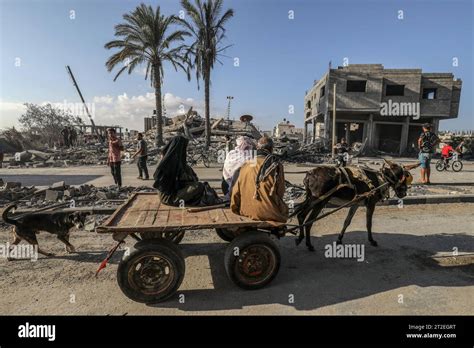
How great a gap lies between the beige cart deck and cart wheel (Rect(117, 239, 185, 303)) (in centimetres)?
27

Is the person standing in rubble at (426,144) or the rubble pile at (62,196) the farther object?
the person standing in rubble at (426,144)

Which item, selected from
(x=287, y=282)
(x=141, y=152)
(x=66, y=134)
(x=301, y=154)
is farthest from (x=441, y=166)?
(x=66, y=134)

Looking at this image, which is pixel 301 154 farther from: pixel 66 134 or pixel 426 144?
pixel 66 134

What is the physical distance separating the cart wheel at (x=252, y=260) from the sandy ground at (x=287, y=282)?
156 millimetres

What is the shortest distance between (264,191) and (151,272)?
169 centimetres

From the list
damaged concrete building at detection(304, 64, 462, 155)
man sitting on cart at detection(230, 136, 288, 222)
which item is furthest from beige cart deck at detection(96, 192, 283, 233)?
damaged concrete building at detection(304, 64, 462, 155)

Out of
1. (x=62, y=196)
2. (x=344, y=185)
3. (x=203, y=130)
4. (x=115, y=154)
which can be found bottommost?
(x=62, y=196)

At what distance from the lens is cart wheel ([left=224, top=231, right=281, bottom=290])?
371cm

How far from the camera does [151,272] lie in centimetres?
356

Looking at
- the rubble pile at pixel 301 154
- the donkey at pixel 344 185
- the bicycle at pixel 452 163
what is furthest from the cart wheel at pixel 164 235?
the bicycle at pixel 452 163

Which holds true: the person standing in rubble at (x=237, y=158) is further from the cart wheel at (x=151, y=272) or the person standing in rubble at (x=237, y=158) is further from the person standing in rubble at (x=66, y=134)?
the person standing in rubble at (x=66, y=134)

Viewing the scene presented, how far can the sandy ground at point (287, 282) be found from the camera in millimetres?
3469
